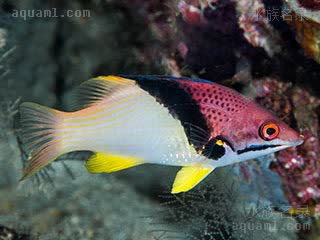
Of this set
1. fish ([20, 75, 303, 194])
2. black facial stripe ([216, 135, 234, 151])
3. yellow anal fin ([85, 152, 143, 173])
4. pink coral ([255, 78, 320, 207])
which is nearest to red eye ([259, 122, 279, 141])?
fish ([20, 75, 303, 194])

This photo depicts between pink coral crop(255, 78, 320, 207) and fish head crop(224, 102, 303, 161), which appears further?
pink coral crop(255, 78, 320, 207)

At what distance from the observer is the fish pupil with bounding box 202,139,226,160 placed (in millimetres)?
1966

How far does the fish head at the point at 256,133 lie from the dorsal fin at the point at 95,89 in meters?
0.62

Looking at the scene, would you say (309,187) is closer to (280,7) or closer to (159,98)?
(280,7)

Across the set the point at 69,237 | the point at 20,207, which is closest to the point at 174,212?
the point at 69,237

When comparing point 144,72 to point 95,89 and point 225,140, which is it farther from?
point 225,140

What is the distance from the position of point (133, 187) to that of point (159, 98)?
50.5 inches

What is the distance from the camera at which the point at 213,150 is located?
1.97 metres

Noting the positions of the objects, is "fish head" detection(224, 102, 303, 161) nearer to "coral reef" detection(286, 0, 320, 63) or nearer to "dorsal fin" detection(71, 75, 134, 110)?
"dorsal fin" detection(71, 75, 134, 110)

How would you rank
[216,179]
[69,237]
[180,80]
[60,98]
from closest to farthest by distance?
[180,80] → [69,237] → [216,179] → [60,98]

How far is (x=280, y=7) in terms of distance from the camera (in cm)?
296

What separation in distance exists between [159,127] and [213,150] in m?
0.32

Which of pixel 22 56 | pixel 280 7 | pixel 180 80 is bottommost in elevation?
pixel 22 56

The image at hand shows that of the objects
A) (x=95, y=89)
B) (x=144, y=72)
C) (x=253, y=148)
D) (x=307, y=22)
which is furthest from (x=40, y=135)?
(x=144, y=72)
